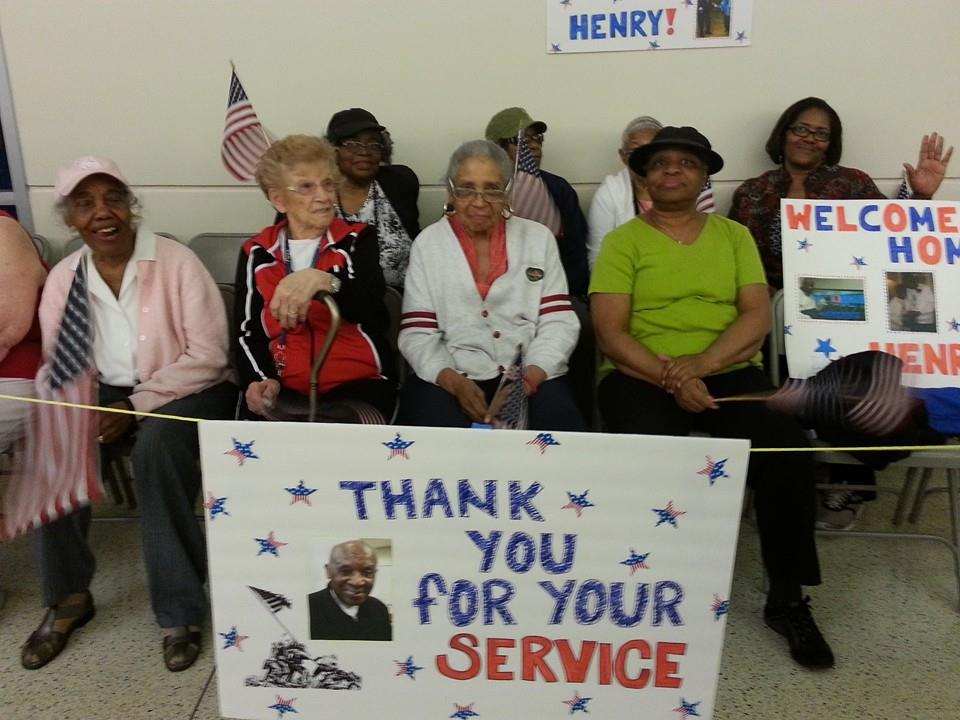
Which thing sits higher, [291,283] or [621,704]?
[291,283]

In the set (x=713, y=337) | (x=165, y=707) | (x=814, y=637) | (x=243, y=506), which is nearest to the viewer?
(x=243, y=506)

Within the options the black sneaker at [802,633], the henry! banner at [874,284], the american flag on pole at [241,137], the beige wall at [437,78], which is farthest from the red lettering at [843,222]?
the american flag on pole at [241,137]

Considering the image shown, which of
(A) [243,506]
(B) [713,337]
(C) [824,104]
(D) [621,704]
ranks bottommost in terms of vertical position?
(D) [621,704]

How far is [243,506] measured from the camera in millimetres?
1562

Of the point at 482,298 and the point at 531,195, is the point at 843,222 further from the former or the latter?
the point at 482,298

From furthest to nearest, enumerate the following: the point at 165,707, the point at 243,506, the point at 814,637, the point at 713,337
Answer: the point at 713,337 < the point at 814,637 < the point at 165,707 < the point at 243,506

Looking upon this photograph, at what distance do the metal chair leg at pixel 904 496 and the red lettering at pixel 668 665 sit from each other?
156 cm

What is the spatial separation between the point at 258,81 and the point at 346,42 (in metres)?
0.44

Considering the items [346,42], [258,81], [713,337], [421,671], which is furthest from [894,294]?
[258,81]

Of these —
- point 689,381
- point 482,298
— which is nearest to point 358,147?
point 482,298

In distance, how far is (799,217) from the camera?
2.49 m

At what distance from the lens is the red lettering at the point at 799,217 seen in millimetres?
2479

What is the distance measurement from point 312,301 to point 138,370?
61 centimetres

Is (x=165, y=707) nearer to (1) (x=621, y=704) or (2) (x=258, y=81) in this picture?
(1) (x=621, y=704)
